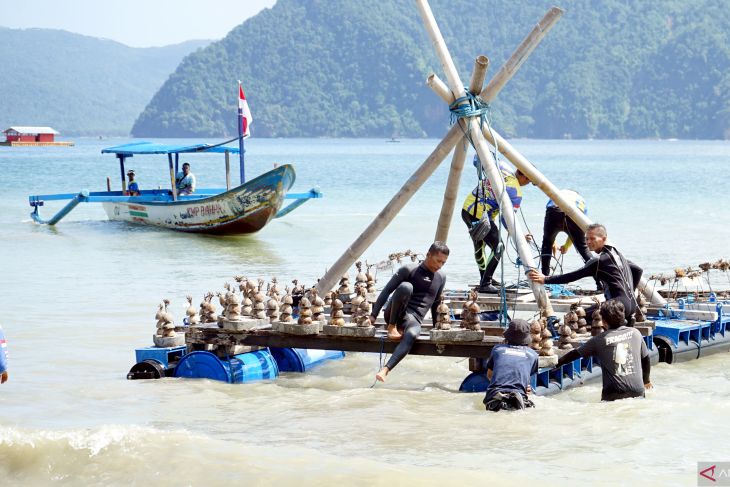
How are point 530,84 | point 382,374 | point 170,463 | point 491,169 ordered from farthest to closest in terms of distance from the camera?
point 530,84
point 491,169
point 382,374
point 170,463

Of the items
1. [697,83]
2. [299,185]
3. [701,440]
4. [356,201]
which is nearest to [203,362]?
[701,440]

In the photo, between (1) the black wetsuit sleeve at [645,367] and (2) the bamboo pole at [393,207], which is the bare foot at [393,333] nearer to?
(2) the bamboo pole at [393,207]

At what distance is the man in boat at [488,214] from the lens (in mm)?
12797

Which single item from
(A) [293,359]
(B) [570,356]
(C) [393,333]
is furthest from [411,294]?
(A) [293,359]

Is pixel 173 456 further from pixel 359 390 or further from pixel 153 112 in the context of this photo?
pixel 153 112

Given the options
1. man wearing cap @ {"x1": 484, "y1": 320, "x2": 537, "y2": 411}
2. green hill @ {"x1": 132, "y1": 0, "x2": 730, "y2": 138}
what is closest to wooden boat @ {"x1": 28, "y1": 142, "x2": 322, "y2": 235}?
man wearing cap @ {"x1": 484, "y1": 320, "x2": 537, "y2": 411}

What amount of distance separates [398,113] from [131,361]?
7069 inches

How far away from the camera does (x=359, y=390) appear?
1123 cm

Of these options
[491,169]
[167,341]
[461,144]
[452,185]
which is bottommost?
[167,341]

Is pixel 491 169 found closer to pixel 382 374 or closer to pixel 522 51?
pixel 522 51

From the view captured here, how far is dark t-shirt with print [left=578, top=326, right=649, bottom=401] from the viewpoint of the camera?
947 centimetres

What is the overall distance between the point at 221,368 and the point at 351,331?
4.65ft

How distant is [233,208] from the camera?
98.4 feet

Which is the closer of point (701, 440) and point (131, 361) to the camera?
point (701, 440)
